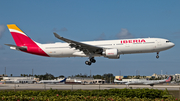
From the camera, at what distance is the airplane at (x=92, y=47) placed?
38250 mm

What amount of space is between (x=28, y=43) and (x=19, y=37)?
2.77 m

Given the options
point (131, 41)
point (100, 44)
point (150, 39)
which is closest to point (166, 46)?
point (150, 39)

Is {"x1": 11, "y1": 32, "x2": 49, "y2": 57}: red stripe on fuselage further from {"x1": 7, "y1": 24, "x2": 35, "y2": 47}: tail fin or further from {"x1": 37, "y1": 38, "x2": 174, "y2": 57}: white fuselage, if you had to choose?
{"x1": 37, "y1": 38, "x2": 174, "y2": 57}: white fuselage

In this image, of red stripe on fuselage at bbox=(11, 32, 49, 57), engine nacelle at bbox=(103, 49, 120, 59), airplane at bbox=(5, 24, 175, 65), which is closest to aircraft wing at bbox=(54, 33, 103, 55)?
airplane at bbox=(5, 24, 175, 65)

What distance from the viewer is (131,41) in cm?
3844

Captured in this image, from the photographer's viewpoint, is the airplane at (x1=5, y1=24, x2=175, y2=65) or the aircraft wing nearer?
the airplane at (x1=5, y1=24, x2=175, y2=65)

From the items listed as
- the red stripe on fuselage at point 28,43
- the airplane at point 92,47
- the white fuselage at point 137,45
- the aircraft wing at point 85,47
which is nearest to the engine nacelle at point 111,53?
the airplane at point 92,47

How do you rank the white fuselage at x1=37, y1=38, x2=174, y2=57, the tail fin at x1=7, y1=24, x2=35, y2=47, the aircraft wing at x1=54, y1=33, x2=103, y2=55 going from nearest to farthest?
the white fuselage at x1=37, y1=38, x2=174, y2=57 < the aircraft wing at x1=54, y1=33, x2=103, y2=55 < the tail fin at x1=7, y1=24, x2=35, y2=47

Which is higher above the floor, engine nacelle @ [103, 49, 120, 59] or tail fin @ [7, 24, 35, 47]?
tail fin @ [7, 24, 35, 47]

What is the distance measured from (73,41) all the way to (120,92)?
18.7 m

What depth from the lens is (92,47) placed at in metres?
39.1

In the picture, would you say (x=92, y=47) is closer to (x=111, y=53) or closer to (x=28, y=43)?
(x=111, y=53)

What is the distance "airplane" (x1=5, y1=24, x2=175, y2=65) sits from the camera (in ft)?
125

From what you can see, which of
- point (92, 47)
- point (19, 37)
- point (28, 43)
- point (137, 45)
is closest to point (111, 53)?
point (92, 47)
